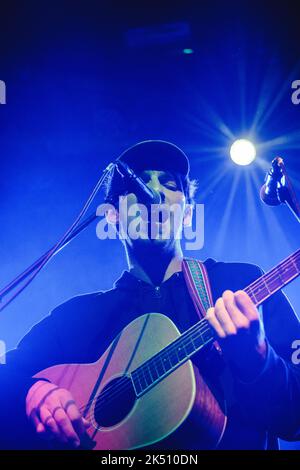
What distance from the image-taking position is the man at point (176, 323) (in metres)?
1.77

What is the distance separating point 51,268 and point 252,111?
4.18 feet

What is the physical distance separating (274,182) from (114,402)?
1.08 meters

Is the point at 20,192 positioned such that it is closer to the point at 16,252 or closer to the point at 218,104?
the point at 16,252

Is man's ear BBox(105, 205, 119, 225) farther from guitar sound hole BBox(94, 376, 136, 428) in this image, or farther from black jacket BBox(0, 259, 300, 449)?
guitar sound hole BBox(94, 376, 136, 428)

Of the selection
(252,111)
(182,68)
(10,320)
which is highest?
(182,68)

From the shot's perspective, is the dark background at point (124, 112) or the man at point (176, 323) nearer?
the man at point (176, 323)

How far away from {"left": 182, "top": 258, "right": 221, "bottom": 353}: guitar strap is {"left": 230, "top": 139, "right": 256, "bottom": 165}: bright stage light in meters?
0.55

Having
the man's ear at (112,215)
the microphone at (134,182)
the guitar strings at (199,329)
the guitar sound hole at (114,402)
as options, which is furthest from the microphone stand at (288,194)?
the guitar sound hole at (114,402)

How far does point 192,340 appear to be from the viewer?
183cm

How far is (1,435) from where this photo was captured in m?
2.04

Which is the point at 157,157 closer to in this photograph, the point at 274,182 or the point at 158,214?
the point at 158,214

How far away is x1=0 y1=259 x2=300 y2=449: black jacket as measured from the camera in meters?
1.81

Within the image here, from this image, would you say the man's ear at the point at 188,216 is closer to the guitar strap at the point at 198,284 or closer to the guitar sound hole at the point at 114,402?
the guitar strap at the point at 198,284
